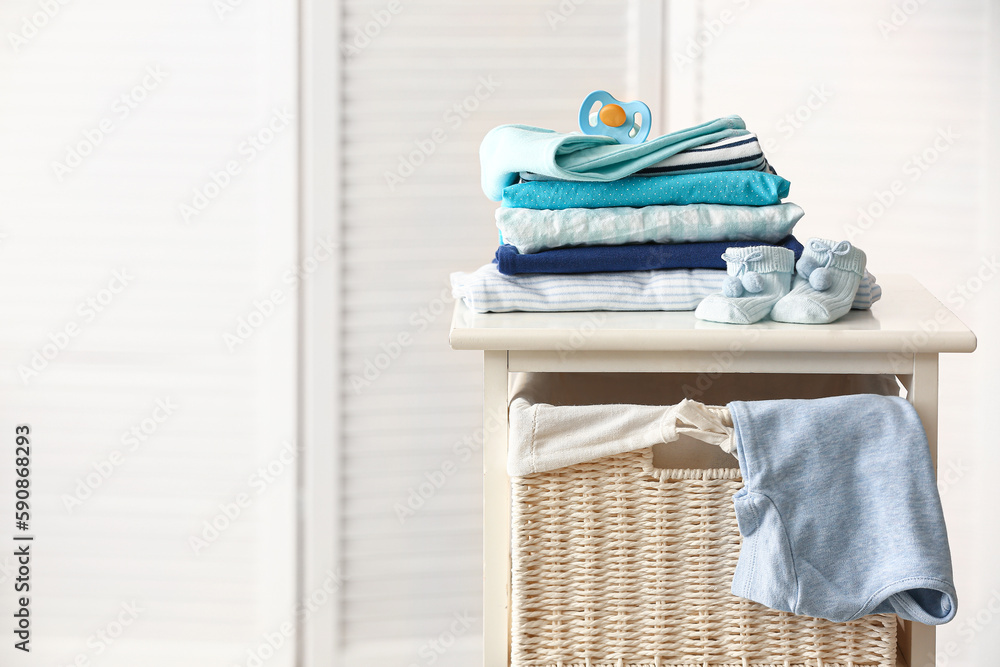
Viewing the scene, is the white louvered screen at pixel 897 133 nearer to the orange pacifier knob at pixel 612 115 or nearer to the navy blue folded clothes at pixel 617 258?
the orange pacifier knob at pixel 612 115

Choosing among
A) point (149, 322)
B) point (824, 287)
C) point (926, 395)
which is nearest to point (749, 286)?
point (824, 287)

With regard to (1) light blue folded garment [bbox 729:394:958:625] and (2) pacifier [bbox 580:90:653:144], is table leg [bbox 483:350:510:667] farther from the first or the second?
(2) pacifier [bbox 580:90:653:144]

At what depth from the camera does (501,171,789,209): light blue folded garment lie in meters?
0.87

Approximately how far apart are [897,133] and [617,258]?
2.85 feet

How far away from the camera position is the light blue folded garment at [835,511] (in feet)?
2.31

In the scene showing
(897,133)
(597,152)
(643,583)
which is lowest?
(643,583)

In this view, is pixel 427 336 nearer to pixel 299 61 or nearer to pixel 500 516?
pixel 299 61

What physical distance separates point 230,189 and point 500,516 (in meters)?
0.92

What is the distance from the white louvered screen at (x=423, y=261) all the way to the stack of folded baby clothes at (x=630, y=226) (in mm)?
599

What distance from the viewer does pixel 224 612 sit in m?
1.54

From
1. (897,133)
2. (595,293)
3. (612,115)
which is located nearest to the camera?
(595,293)

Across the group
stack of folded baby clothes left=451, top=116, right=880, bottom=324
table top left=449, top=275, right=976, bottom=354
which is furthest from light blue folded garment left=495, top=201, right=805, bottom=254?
table top left=449, top=275, right=976, bottom=354

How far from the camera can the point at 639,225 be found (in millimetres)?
857

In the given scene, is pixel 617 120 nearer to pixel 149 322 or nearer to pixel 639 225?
pixel 639 225
